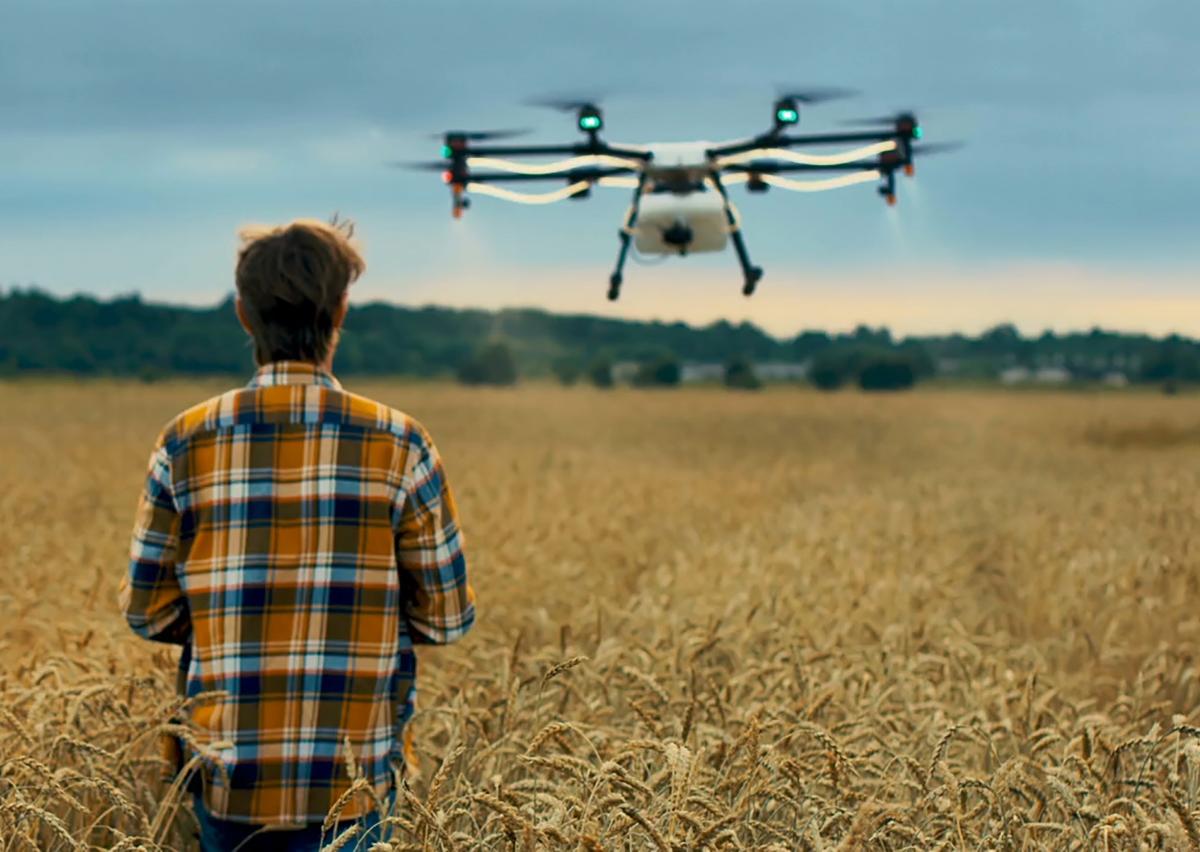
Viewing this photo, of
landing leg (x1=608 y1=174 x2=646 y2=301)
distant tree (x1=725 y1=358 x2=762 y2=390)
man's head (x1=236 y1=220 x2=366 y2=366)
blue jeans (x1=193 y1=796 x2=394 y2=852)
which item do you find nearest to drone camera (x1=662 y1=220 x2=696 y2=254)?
landing leg (x1=608 y1=174 x2=646 y2=301)

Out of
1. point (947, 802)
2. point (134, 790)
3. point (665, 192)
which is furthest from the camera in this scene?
point (665, 192)

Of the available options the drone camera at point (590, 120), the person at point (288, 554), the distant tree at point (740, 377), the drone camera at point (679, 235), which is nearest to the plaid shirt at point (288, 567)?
the person at point (288, 554)

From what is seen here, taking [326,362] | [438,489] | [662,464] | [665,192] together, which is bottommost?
[662,464]

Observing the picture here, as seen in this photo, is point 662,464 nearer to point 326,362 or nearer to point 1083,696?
point 1083,696

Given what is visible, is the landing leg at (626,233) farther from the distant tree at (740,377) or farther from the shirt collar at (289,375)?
the distant tree at (740,377)

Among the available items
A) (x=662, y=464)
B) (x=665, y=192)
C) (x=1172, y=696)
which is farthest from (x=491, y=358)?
(x=1172, y=696)

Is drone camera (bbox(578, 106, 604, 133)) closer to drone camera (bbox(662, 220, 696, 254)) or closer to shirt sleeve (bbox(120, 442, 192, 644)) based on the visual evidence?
drone camera (bbox(662, 220, 696, 254))

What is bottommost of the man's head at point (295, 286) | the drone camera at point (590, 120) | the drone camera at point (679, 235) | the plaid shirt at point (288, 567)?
the plaid shirt at point (288, 567)

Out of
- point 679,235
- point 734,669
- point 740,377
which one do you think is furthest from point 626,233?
point 740,377
